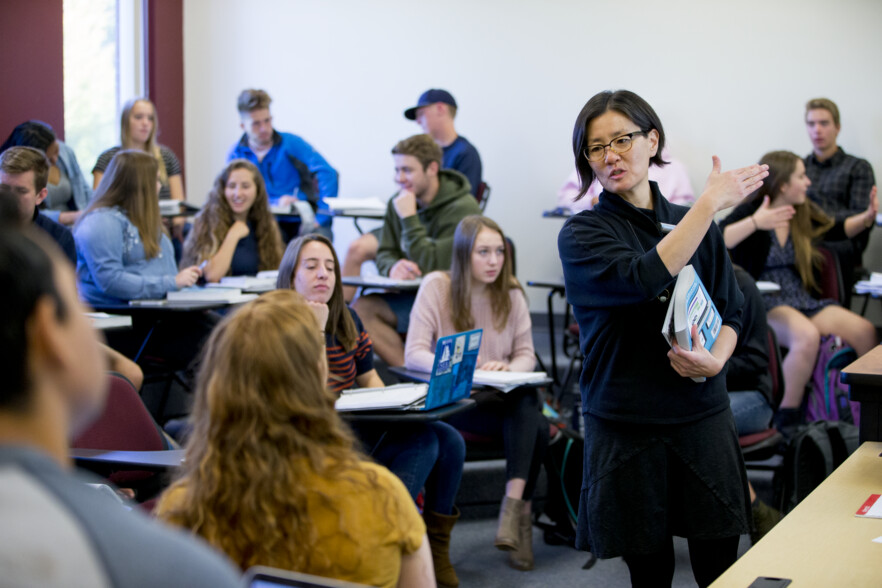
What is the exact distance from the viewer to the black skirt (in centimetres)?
178

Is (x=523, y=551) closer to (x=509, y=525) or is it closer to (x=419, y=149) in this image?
(x=509, y=525)

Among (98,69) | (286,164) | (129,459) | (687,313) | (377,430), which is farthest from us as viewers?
(98,69)

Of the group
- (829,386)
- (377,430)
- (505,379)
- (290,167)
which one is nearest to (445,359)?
(377,430)

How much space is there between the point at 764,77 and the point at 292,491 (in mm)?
5876

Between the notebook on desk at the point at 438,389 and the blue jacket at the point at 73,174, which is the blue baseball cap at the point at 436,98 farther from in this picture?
the notebook on desk at the point at 438,389

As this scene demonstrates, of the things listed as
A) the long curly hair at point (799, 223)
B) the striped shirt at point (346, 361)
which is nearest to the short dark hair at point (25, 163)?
the striped shirt at point (346, 361)

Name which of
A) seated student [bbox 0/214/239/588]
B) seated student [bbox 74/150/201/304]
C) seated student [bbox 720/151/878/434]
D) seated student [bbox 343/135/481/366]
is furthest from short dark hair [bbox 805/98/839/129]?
seated student [bbox 0/214/239/588]

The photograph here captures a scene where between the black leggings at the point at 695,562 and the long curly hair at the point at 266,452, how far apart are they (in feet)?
2.39

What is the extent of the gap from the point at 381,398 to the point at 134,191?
189 centimetres

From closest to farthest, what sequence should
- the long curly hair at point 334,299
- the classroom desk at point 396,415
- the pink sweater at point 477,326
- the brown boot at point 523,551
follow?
1. the classroom desk at point 396,415
2. the long curly hair at point 334,299
3. the brown boot at point 523,551
4. the pink sweater at point 477,326

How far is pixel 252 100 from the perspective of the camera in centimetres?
559

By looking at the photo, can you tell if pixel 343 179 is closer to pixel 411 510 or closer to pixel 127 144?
pixel 127 144

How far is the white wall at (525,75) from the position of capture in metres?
6.36

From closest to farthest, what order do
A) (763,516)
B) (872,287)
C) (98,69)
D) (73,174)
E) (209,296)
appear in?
1. (763,516)
2. (209,296)
3. (872,287)
4. (73,174)
5. (98,69)
